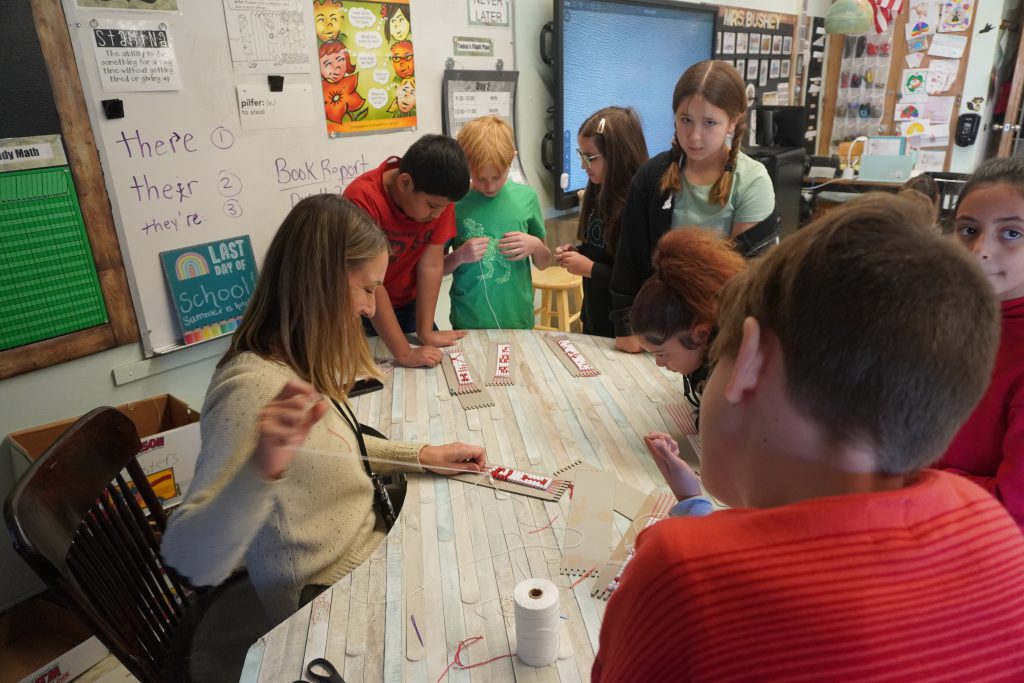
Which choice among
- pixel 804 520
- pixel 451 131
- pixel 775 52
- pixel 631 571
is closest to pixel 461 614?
pixel 631 571

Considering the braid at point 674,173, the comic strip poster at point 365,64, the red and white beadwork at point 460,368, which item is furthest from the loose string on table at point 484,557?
the comic strip poster at point 365,64

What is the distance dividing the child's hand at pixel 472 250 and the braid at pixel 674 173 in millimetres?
647

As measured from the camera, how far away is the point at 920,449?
542mm

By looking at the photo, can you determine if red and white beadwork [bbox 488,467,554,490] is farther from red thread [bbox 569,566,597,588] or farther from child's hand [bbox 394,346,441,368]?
child's hand [bbox 394,346,441,368]

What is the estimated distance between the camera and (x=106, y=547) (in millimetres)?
1228

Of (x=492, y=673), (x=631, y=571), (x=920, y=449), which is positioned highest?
(x=920, y=449)

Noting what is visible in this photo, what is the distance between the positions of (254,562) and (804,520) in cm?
105

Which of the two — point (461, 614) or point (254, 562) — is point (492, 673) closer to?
point (461, 614)

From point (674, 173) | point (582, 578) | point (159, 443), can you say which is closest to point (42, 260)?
point (159, 443)

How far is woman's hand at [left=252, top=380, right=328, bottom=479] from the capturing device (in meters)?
0.95

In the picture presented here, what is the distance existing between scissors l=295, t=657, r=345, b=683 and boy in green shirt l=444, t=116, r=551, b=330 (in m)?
1.54

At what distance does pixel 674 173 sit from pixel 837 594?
1.73 metres

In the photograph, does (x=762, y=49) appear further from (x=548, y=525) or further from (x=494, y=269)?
(x=548, y=525)

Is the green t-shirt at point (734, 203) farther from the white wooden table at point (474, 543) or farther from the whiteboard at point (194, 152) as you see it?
the whiteboard at point (194, 152)
